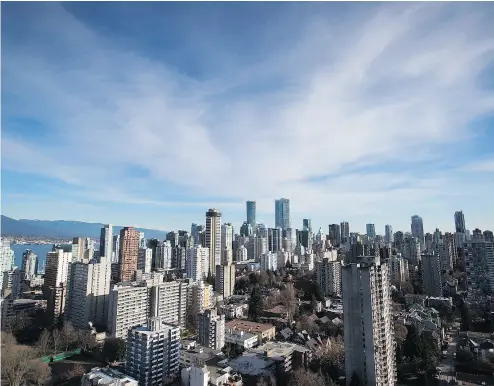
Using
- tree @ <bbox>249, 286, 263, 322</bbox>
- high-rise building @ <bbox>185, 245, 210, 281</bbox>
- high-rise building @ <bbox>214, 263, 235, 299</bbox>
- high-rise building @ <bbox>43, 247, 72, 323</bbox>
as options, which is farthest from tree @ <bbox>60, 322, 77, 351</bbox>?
high-rise building @ <bbox>185, 245, 210, 281</bbox>

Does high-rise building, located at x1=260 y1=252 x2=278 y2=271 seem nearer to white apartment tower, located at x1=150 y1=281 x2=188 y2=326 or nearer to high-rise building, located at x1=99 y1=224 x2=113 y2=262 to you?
high-rise building, located at x1=99 y1=224 x2=113 y2=262

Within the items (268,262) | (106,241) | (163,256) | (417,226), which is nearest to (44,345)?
(163,256)

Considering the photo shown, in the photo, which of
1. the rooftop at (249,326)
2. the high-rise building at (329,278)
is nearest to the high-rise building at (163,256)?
the high-rise building at (329,278)

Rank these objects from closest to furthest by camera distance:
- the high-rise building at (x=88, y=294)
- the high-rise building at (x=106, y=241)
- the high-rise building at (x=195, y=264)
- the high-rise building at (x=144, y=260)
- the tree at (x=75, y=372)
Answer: the tree at (x=75, y=372), the high-rise building at (x=88, y=294), the high-rise building at (x=195, y=264), the high-rise building at (x=144, y=260), the high-rise building at (x=106, y=241)

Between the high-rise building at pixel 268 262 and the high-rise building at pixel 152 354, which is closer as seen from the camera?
the high-rise building at pixel 152 354

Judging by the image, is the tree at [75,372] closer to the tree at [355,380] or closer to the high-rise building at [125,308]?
the high-rise building at [125,308]

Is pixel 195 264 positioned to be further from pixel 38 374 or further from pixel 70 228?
pixel 70 228
